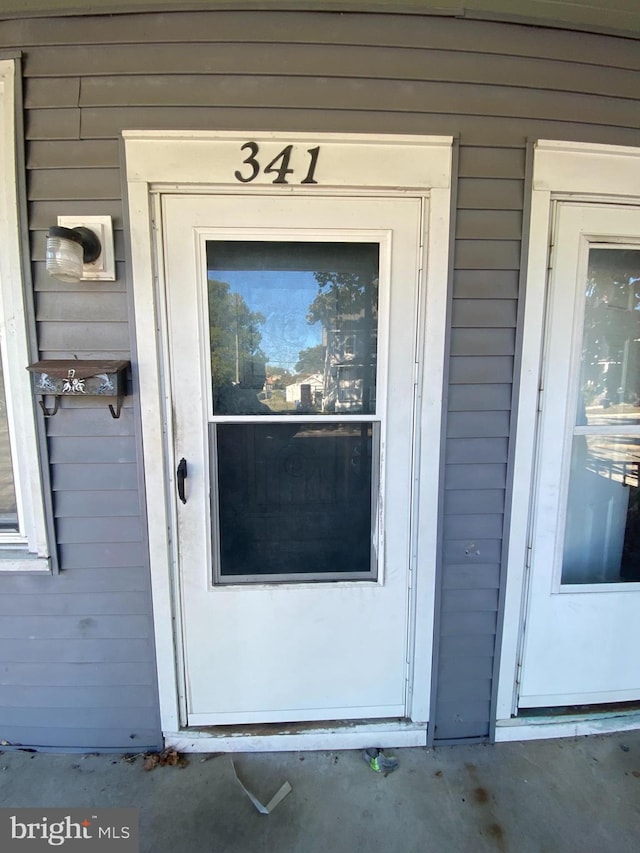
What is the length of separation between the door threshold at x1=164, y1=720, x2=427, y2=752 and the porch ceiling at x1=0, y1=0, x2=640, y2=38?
8.26 ft

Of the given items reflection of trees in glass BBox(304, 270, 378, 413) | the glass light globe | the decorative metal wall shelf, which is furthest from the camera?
reflection of trees in glass BBox(304, 270, 378, 413)

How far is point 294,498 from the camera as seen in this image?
1.40 metres

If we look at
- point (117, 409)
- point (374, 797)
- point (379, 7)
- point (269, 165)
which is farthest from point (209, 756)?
point (379, 7)

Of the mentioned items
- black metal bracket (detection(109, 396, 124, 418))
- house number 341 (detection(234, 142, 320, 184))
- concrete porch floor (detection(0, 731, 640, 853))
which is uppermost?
house number 341 (detection(234, 142, 320, 184))

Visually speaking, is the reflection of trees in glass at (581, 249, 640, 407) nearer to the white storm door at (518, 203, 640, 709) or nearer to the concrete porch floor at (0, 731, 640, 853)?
the white storm door at (518, 203, 640, 709)

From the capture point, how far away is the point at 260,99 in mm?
1203

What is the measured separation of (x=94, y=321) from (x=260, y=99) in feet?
3.02

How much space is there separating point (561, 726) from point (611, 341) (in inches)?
61.0

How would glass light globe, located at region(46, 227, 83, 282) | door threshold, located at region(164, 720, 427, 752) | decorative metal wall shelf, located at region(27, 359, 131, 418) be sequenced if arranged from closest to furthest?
glass light globe, located at region(46, 227, 83, 282) < decorative metal wall shelf, located at region(27, 359, 131, 418) < door threshold, located at region(164, 720, 427, 752)

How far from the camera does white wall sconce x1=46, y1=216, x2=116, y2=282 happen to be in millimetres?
1102

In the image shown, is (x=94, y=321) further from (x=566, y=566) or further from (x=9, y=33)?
(x=566, y=566)

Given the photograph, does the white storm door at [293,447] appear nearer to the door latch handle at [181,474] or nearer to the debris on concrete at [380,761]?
the door latch handle at [181,474]

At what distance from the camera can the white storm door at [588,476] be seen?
134 centimetres

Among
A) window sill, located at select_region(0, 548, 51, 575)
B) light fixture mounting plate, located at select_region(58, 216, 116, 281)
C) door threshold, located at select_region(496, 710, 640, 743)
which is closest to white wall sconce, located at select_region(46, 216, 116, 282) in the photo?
light fixture mounting plate, located at select_region(58, 216, 116, 281)
